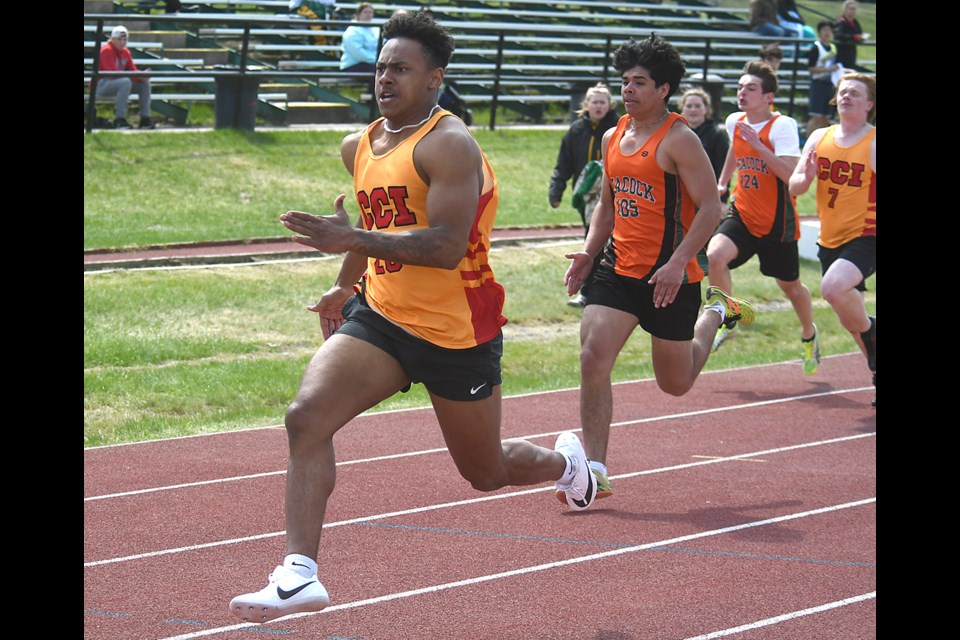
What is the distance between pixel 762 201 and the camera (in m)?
10.0

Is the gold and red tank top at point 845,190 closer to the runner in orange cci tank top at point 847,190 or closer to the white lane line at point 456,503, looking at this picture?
the runner in orange cci tank top at point 847,190

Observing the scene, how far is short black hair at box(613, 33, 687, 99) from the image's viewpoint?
6.59 metres

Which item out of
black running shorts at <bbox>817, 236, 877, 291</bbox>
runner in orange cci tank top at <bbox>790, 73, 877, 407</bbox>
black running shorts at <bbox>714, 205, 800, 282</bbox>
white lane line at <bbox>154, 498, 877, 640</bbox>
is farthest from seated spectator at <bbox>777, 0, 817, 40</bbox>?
white lane line at <bbox>154, 498, 877, 640</bbox>

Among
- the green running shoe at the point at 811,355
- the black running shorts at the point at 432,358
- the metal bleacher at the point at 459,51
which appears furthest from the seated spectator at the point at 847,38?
the black running shorts at the point at 432,358

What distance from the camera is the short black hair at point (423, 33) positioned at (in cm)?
493

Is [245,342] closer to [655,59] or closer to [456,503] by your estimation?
[456,503]

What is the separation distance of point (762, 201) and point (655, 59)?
3.69 metres

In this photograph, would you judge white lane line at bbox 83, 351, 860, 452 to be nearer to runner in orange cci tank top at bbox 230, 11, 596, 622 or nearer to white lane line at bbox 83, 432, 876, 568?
white lane line at bbox 83, 432, 876, 568

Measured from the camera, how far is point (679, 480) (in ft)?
24.5

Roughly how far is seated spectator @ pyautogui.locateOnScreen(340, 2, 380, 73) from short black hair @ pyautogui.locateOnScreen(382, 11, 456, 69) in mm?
14486

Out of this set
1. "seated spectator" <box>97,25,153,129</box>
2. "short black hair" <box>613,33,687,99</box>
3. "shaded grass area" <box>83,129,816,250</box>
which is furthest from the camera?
"seated spectator" <box>97,25,153,129</box>

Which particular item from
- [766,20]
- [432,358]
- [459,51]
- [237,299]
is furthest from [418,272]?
[766,20]
